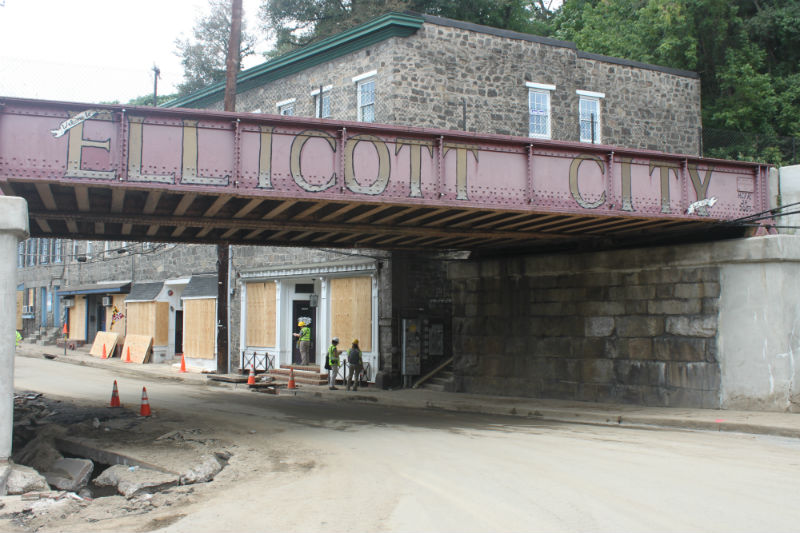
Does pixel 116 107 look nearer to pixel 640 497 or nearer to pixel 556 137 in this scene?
pixel 640 497

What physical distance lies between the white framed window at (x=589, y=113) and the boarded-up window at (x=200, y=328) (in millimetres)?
15643

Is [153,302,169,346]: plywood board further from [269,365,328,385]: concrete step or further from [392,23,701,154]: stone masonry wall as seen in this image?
[392,23,701,154]: stone masonry wall

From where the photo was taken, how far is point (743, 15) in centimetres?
3009

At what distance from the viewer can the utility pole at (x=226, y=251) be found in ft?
73.4

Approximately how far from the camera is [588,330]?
1764cm

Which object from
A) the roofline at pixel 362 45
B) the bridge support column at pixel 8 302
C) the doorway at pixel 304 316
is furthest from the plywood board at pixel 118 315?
the bridge support column at pixel 8 302

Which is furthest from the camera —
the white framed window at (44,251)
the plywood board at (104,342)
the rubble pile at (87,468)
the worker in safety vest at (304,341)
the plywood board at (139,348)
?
the white framed window at (44,251)

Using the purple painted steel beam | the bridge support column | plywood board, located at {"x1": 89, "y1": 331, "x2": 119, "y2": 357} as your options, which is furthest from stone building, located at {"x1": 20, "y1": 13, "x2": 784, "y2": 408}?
the bridge support column

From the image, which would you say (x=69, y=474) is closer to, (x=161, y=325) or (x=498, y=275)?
(x=498, y=275)

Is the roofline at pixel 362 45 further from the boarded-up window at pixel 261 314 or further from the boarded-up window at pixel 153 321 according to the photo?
the boarded-up window at pixel 153 321

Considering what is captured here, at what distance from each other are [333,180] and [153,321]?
23259mm

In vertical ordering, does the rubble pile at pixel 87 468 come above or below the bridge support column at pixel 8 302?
below

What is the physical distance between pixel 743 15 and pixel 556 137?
1255 cm

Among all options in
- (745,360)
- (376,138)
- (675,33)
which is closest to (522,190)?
(376,138)
